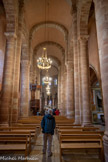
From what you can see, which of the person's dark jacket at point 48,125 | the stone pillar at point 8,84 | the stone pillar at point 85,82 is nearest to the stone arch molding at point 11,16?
the stone pillar at point 8,84

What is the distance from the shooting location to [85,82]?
364 inches

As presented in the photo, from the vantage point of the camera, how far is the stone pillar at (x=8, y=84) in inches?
340

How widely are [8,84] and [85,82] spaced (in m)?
5.33

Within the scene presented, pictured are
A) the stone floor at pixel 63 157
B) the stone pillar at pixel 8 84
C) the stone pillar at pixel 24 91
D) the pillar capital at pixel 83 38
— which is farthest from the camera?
the stone pillar at pixel 24 91

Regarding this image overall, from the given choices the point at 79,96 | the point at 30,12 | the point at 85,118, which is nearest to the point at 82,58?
the point at 79,96

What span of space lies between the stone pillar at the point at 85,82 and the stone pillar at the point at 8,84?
505 centimetres

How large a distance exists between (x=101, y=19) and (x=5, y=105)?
740cm

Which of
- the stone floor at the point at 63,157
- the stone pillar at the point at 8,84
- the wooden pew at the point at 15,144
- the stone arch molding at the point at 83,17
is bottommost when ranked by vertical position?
the stone floor at the point at 63,157

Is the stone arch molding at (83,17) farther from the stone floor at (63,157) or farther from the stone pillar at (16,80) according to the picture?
the stone floor at (63,157)

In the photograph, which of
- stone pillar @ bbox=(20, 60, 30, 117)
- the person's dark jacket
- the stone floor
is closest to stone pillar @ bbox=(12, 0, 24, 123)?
the stone floor

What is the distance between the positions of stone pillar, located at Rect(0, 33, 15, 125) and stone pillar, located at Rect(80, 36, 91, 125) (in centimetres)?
505

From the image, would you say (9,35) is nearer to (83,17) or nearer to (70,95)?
(83,17)

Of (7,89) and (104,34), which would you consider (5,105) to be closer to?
(7,89)

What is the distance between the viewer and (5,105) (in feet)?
28.6
